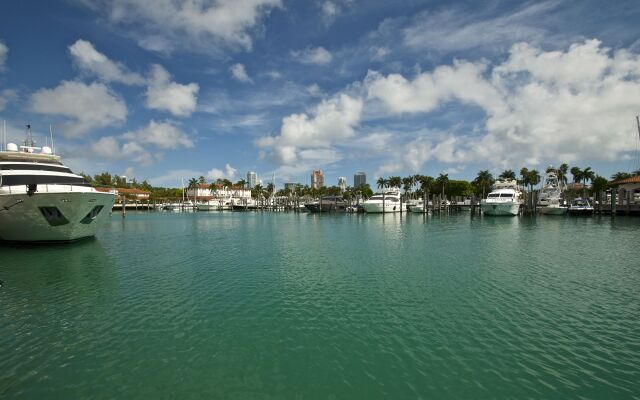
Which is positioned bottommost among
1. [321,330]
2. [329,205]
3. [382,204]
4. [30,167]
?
[321,330]

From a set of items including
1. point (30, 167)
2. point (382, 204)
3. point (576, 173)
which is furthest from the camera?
point (576, 173)

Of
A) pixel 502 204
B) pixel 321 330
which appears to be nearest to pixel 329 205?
pixel 502 204

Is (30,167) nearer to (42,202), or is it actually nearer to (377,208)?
(42,202)

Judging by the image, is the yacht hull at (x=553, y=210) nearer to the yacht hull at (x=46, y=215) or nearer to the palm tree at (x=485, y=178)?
the palm tree at (x=485, y=178)

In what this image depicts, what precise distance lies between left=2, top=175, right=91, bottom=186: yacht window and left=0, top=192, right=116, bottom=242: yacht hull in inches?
114

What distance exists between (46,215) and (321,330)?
30.7 meters

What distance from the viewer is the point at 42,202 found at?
1107 inches

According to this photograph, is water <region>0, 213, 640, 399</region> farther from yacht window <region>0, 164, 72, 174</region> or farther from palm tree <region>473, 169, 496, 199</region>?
palm tree <region>473, 169, 496, 199</region>

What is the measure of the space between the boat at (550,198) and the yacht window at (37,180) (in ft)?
332

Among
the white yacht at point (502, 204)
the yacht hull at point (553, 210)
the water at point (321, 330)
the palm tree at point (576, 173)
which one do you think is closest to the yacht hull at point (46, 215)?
the water at point (321, 330)

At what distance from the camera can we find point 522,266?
2381 centimetres

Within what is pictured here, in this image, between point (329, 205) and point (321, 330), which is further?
point (329, 205)

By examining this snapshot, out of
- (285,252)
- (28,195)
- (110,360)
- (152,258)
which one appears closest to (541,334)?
(110,360)

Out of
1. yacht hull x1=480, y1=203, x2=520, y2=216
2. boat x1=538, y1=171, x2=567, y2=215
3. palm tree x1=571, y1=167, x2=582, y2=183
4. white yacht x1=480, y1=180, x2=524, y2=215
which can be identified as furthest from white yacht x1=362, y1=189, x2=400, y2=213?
palm tree x1=571, y1=167, x2=582, y2=183
